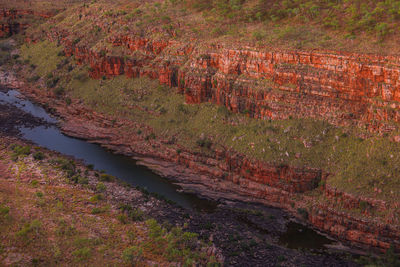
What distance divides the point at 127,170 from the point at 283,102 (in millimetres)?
22135

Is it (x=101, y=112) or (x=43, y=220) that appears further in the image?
(x=101, y=112)

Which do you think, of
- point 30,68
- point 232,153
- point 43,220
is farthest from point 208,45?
point 30,68

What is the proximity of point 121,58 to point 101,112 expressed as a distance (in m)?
10.7

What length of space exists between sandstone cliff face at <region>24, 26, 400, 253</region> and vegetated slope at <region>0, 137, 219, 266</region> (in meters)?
13.2

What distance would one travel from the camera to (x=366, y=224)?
123 ft

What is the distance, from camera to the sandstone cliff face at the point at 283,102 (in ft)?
132

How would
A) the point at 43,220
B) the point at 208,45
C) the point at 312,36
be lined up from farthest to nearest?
1. the point at 208,45
2. the point at 312,36
3. the point at 43,220

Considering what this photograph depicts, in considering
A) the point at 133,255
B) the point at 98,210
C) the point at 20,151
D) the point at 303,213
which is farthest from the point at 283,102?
the point at 20,151

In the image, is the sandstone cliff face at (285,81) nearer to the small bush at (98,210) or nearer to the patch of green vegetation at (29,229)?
the small bush at (98,210)

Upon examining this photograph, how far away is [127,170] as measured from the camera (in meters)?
52.8

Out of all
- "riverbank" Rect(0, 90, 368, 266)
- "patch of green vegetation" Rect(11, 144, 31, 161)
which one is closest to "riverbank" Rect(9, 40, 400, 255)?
"riverbank" Rect(0, 90, 368, 266)

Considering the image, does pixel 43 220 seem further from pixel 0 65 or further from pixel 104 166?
pixel 0 65

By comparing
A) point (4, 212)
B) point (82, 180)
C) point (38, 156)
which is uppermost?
point (4, 212)

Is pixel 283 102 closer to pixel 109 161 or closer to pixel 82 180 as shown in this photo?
pixel 109 161
